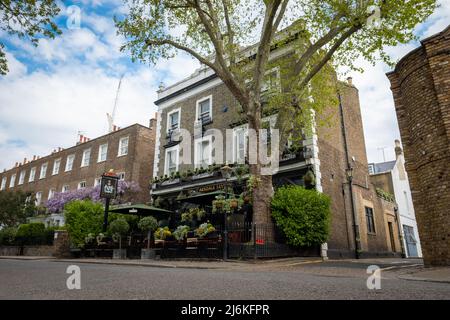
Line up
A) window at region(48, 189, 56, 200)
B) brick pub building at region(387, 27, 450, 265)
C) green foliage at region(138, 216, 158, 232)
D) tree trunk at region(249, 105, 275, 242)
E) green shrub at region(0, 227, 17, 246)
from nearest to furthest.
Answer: brick pub building at region(387, 27, 450, 265) < tree trunk at region(249, 105, 275, 242) < green foliage at region(138, 216, 158, 232) < green shrub at region(0, 227, 17, 246) < window at region(48, 189, 56, 200)

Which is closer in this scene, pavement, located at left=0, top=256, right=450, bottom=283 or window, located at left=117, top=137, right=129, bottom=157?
pavement, located at left=0, top=256, right=450, bottom=283

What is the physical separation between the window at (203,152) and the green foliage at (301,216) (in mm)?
7313

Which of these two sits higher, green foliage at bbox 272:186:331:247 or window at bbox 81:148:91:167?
window at bbox 81:148:91:167

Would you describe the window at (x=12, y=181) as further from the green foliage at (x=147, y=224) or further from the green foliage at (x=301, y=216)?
the green foliage at (x=301, y=216)

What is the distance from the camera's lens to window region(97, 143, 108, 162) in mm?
27720

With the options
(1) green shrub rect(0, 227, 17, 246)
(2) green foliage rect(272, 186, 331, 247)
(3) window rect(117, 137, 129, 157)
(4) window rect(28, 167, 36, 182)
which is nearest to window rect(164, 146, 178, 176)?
(3) window rect(117, 137, 129, 157)

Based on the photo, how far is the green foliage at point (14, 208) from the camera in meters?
28.0

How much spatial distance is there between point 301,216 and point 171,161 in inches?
461

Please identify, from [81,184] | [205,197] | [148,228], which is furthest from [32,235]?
[205,197]

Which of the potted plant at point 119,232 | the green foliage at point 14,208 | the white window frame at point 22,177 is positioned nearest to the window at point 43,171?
the white window frame at point 22,177

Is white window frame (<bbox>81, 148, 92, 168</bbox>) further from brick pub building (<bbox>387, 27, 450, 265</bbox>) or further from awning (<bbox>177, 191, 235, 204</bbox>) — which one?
→ brick pub building (<bbox>387, 27, 450, 265</bbox>)

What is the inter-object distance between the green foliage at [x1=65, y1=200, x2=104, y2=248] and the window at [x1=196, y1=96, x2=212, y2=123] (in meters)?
8.48
